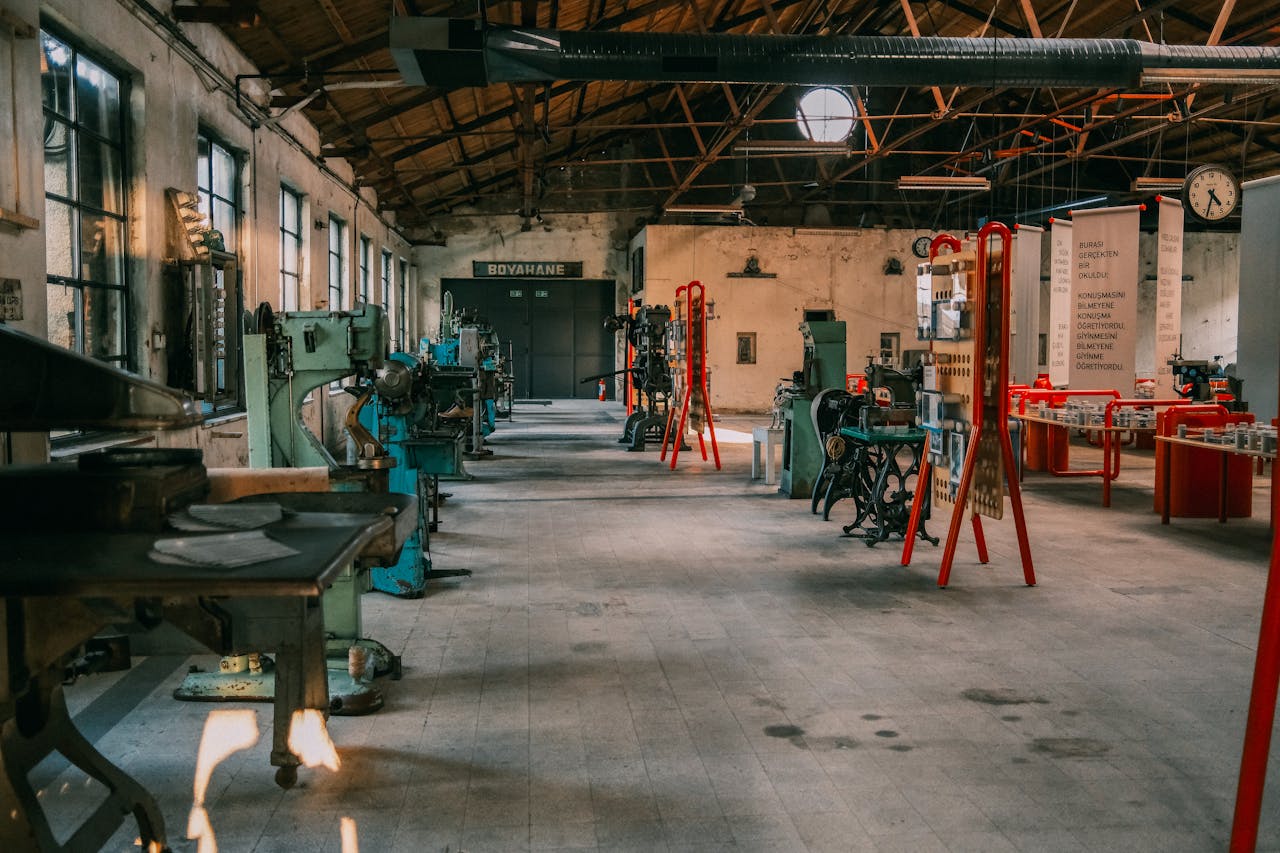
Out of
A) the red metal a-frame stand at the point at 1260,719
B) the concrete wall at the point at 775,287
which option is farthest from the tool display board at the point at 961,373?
the concrete wall at the point at 775,287

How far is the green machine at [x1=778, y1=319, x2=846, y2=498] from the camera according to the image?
357 inches

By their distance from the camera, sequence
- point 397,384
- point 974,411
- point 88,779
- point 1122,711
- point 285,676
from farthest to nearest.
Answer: point 974,411 → point 397,384 → point 1122,711 → point 88,779 → point 285,676

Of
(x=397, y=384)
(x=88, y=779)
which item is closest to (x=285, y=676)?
(x=88, y=779)

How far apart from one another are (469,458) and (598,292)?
1118 centimetres

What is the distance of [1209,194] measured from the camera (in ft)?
36.7

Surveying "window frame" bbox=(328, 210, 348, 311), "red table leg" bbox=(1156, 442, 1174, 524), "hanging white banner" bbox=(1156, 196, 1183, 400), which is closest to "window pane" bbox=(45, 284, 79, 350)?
"window frame" bbox=(328, 210, 348, 311)

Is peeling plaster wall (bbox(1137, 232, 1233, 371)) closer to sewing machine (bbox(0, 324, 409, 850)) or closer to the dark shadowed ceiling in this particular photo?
the dark shadowed ceiling

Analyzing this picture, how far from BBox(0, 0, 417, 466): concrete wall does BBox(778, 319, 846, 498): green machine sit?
15.6 ft

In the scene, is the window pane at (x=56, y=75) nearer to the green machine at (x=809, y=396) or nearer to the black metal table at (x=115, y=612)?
the black metal table at (x=115, y=612)

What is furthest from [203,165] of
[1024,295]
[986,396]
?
[1024,295]

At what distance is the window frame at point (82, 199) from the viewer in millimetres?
5730

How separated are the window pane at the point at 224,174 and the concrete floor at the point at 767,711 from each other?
3974mm

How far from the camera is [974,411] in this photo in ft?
19.2

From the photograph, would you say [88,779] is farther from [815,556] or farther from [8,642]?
[815,556]
